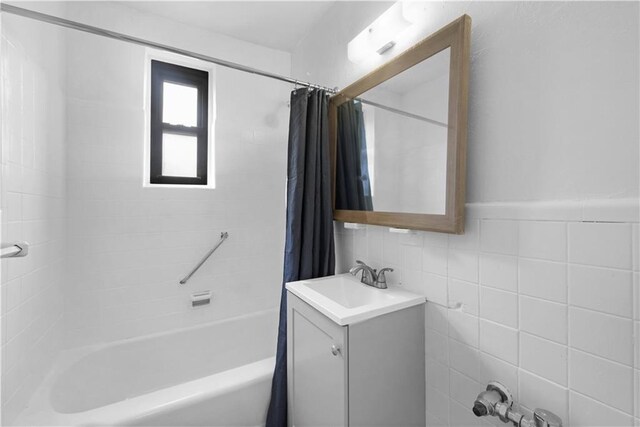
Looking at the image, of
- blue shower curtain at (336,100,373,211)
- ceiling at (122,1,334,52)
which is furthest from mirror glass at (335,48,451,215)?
ceiling at (122,1,334,52)

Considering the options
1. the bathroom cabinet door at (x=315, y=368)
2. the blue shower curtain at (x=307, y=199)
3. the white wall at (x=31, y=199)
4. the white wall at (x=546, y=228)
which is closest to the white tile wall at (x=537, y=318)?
the white wall at (x=546, y=228)

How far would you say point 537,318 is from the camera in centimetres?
74

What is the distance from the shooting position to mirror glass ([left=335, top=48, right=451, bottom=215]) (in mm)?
957

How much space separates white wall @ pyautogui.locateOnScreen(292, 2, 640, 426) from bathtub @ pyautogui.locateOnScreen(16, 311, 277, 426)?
0.82 meters

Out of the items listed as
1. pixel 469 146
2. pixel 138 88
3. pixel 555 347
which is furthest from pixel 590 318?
pixel 138 88

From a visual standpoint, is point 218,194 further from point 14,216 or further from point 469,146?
point 469,146

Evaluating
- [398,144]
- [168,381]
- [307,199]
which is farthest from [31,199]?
[398,144]

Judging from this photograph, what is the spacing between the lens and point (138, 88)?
1.70 meters

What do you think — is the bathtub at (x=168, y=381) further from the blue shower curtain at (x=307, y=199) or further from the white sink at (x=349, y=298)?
the white sink at (x=349, y=298)

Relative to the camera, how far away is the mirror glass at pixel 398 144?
957mm

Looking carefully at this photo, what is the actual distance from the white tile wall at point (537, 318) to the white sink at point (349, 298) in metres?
0.14

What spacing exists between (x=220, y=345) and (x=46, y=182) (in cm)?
139

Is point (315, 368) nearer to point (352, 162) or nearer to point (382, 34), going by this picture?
point (352, 162)

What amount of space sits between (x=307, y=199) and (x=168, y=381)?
1.46m
